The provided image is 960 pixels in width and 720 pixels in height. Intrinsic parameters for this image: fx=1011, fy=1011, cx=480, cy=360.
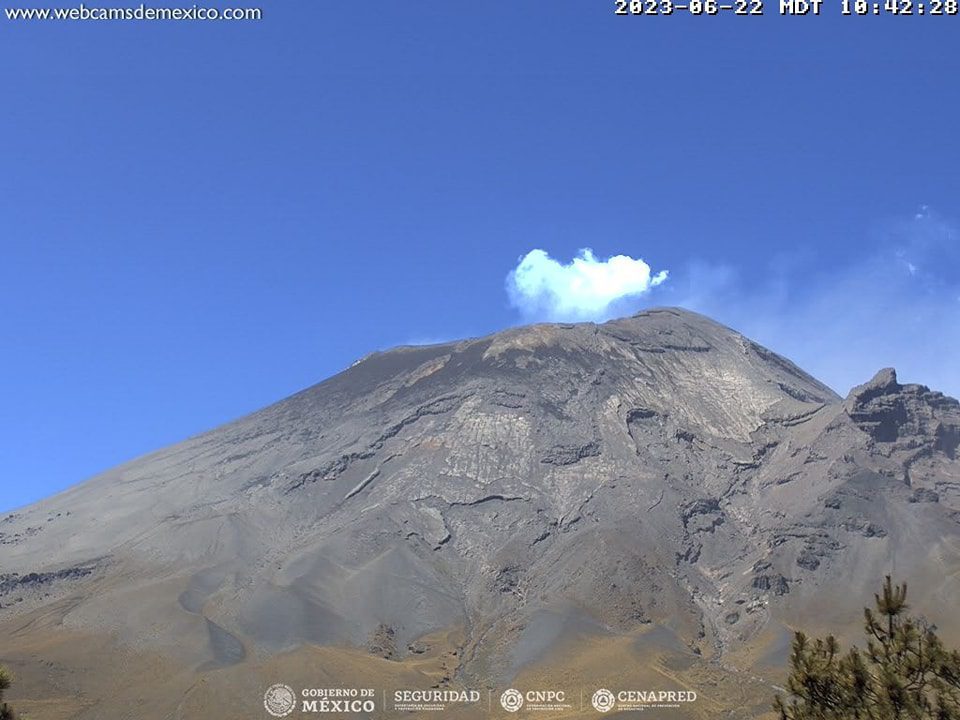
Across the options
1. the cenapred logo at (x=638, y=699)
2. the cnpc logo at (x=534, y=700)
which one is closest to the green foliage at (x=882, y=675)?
the cenapred logo at (x=638, y=699)

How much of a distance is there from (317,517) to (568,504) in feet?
146

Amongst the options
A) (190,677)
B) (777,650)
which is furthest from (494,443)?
(190,677)

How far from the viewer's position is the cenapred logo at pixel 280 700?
112 metres

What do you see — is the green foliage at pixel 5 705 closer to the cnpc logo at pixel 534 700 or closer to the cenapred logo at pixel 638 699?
the cenapred logo at pixel 638 699

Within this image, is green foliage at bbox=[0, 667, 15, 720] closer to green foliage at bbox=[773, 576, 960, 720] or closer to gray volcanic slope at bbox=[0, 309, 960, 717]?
green foliage at bbox=[773, 576, 960, 720]

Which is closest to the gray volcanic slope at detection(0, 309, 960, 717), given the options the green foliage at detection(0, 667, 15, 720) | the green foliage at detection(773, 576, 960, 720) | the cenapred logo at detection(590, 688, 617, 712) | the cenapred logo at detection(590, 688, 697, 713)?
the cenapred logo at detection(590, 688, 617, 712)

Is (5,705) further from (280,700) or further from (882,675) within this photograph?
(280,700)

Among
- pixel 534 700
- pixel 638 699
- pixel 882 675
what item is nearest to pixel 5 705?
pixel 882 675

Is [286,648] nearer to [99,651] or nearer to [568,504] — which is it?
[99,651]

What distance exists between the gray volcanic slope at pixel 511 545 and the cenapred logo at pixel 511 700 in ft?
23.9

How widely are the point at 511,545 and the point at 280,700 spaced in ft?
202

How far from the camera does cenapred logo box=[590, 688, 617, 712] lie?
371ft

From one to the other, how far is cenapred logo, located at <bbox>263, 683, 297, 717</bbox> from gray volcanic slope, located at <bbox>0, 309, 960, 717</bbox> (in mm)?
9875

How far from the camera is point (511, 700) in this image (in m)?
118
